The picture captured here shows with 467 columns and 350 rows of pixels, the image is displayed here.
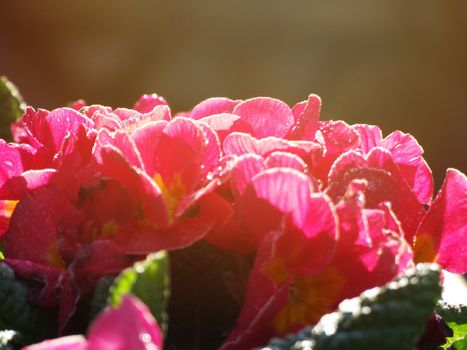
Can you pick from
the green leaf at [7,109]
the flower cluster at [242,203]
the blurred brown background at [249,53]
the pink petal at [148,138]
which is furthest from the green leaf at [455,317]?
the blurred brown background at [249,53]

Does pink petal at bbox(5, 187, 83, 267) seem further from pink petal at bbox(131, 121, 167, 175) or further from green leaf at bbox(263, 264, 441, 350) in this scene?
green leaf at bbox(263, 264, 441, 350)

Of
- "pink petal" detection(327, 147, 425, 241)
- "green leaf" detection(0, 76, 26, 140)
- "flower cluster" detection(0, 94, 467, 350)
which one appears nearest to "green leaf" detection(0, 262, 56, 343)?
"flower cluster" detection(0, 94, 467, 350)

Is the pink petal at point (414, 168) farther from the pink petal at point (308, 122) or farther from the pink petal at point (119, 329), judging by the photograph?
the pink petal at point (119, 329)

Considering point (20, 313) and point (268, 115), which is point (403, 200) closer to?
point (268, 115)

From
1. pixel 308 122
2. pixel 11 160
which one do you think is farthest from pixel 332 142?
pixel 11 160

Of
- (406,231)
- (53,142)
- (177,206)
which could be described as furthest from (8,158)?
(406,231)

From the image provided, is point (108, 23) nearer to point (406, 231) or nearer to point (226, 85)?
point (226, 85)
